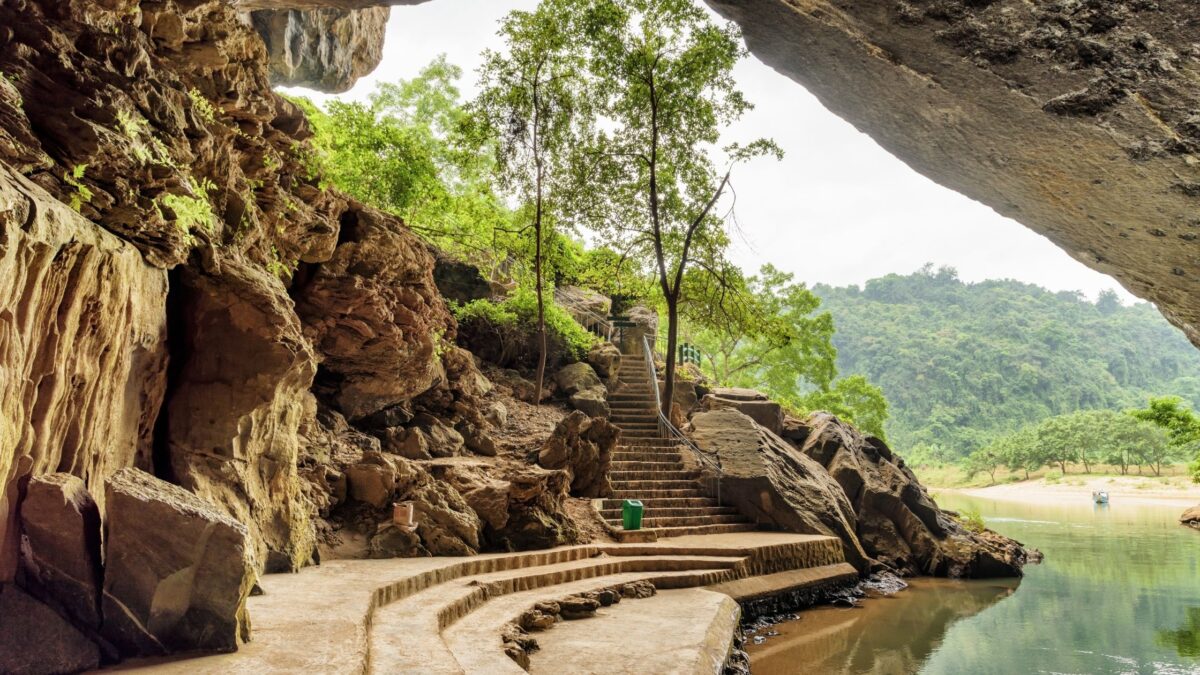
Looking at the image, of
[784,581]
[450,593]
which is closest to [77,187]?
[450,593]

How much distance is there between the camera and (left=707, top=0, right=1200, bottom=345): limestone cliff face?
3.95 meters

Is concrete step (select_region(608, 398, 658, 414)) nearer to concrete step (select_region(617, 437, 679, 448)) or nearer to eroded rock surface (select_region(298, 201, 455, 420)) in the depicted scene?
concrete step (select_region(617, 437, 679, 448))

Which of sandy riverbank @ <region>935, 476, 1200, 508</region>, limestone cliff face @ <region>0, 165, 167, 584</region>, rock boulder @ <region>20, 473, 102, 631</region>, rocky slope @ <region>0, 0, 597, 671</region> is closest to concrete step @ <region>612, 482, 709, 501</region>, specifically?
rocky slope @ <region>0, 0, 597, 671</region>

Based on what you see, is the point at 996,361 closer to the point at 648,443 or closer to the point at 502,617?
the point at 648,443

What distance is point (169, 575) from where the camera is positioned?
4.51m

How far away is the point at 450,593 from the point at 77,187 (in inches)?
199

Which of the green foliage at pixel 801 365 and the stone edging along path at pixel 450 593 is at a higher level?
the green foliage at pixel 801 365

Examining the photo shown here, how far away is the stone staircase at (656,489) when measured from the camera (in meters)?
13.7

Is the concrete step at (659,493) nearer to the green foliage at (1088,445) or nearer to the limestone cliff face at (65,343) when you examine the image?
the limestone cliff face at (65,343)

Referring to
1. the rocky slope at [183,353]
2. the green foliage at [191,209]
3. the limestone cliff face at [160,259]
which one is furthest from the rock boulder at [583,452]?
the green foliage at [191,209]

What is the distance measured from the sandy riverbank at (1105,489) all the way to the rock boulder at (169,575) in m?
44.3

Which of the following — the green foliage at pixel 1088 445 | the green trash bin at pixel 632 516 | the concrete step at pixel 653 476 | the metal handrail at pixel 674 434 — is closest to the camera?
the green trash bin at pixel 632 516

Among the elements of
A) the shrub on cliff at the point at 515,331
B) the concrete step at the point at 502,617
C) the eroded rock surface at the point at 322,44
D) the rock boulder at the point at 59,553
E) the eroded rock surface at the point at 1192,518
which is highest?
Result: the eroded rock surface at the point at 322,44

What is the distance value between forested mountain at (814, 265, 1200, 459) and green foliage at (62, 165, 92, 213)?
63536 mm
